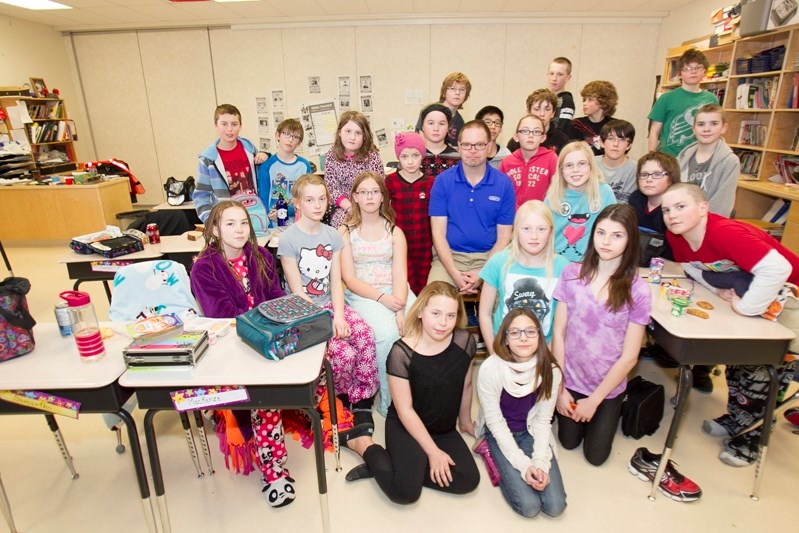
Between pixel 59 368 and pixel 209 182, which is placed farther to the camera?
pixel 209 182

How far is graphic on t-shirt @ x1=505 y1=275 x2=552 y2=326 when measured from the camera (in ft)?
7.11

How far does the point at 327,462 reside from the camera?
216 cm

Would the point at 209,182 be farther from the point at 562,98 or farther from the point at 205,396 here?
the point at 562,98

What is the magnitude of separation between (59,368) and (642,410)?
8.15ft

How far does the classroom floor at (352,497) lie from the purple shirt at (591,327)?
42 cm

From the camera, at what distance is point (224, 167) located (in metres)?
3.37

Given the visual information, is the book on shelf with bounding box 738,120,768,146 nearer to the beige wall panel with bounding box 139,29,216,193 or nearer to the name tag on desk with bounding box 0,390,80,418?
the name tag on desk with bounding box 0,390,80,418

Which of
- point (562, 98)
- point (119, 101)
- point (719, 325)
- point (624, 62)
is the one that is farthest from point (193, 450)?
point (624, 62)

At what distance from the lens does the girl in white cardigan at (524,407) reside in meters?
1.85

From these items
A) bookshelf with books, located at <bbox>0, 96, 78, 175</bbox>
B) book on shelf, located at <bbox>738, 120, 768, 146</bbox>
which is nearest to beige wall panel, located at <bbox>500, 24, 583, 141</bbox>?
book on shelf, located at <bbox>738, 120, 768, 146</bbox>

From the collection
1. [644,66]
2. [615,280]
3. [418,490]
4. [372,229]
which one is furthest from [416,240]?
[644,66]

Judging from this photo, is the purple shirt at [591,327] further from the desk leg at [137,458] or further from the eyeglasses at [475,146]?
the desk leg at [137,458]

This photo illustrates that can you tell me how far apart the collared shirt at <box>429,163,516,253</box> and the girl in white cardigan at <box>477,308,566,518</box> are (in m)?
0.91

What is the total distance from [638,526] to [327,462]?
1.35 meters
